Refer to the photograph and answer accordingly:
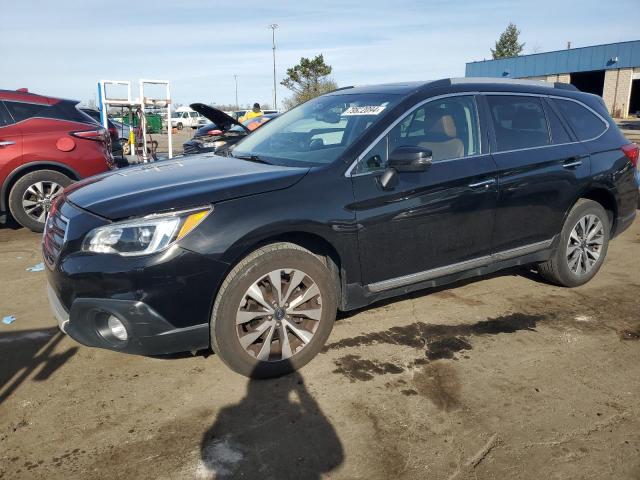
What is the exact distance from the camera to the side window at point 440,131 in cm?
351

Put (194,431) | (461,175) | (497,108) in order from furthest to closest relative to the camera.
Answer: (497,108), (461,175), (194,431)

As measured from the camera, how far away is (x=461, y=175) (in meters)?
3.70

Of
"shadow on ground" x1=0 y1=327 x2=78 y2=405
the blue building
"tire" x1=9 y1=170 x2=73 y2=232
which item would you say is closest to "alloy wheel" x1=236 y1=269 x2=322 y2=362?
"shadow on ground" x1=0 y1=327 x2=78 y2=405

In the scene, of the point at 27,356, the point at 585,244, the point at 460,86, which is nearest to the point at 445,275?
the point at 460,86

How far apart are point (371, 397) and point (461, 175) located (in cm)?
167

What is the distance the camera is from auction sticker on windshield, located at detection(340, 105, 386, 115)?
12.0 ft

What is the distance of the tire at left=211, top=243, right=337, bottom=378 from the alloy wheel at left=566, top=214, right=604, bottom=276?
245 cm

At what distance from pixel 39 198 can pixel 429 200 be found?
17.1 feet

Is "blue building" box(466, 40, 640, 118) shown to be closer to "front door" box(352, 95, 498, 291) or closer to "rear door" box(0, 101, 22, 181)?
"front door" box(352, 95, 498, 291)

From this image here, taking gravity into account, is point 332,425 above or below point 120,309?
below

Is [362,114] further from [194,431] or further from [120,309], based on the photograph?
[194,431]

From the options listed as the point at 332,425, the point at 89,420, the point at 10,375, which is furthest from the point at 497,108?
the point at 10,375

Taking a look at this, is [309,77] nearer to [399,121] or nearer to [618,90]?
[618,90]

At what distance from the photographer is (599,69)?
141 ft
